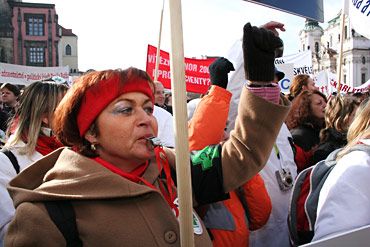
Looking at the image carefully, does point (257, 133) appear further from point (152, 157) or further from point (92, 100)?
point (92, 100)

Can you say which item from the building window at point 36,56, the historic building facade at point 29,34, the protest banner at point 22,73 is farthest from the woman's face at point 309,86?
the building window at point 36,56

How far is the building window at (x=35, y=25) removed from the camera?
48.2 m

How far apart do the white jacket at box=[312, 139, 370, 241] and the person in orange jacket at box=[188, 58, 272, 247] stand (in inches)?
17.8

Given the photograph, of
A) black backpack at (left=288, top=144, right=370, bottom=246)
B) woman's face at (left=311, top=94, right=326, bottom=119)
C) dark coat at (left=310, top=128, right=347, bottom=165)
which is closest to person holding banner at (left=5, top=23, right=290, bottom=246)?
black backpack at (left=288, top=144, right=370, bottom=246)

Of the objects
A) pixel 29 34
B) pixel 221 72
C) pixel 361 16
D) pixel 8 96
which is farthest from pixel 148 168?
pixel 29 34

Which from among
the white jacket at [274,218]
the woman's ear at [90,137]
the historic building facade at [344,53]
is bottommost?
the white jacket at [274,218]

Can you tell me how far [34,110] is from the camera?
8.95 feet

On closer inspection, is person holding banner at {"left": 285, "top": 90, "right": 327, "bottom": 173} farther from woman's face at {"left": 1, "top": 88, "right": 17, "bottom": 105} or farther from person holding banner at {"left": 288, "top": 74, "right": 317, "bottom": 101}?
woman's face at {"left": 1, "top": 88, "right": 17, "bottom": 105}

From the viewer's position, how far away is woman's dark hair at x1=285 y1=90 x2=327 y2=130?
372cm

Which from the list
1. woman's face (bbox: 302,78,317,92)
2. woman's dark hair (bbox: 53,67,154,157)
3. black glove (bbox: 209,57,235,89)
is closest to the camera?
woman's dark hair (bbox: 53,67,154,157)

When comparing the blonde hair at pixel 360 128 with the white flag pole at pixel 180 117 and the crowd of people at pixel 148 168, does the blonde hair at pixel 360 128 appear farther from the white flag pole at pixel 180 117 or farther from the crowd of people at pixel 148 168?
the white flag pole at pixel 180 117

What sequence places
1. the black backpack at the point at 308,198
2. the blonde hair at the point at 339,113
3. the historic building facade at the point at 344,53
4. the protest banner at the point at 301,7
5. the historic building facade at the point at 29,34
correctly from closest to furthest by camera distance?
1. the black backpack at the point at 308,198
2. the protest banner at the point at 301,7
3. the blonde hair at the point at 339,113
4. the historic building facade at the point at 29,34
5. the historic building facade at the point at 344,53

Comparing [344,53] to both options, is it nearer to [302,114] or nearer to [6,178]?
[302,114]

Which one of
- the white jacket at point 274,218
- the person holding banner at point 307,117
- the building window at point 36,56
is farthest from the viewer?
the building window at point 36,56
